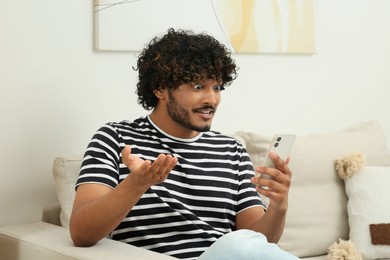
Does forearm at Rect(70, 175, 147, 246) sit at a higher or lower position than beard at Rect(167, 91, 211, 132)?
lower

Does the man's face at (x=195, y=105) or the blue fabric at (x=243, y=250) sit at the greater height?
the man's face at (x=195, y=105)

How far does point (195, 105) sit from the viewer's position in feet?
7.26

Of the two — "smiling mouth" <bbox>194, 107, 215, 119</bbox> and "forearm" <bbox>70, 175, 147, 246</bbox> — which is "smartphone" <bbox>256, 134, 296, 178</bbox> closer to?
"smiling mouth" <bbox>194, 107, 215, 119</bbox>

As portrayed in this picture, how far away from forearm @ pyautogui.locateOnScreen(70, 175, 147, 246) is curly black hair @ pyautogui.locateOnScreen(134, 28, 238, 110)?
16.3 inches

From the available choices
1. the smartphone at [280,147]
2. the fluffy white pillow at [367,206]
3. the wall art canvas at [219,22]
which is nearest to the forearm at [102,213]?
the smartphone at [280,147]

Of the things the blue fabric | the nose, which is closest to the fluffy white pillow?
the nose

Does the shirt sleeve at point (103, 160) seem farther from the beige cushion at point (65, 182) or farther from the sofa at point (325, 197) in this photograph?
the sofa at point (325, 197)

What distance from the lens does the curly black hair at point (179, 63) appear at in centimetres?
222

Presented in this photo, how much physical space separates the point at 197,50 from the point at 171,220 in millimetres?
482

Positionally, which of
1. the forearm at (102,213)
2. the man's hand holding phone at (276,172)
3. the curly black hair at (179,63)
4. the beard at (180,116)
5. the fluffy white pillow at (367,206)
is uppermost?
the curly black hair at (179,63)

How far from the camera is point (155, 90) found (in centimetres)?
229

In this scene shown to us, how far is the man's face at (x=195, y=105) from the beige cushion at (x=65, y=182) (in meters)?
0.34

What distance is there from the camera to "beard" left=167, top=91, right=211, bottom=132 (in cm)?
222

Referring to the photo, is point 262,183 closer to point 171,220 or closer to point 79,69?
point 171,220
